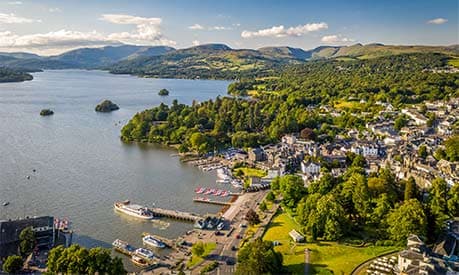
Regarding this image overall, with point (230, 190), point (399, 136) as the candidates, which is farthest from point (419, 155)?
point (230, 190)

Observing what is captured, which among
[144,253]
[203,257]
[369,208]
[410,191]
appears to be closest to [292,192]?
[369,208]

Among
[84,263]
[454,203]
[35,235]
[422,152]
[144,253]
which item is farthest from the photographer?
[422,152]

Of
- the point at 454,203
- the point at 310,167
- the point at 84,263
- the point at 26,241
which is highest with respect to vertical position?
the point at 454,203

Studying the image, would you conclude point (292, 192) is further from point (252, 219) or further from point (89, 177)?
point (89, 177)

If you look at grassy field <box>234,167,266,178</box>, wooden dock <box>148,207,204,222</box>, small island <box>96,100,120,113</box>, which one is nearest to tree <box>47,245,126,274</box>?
wooden dock <box>148,207,204,222</box>

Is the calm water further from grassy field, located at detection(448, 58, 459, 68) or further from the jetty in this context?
grassy field, located at detection(448, 58, 459, 68)
